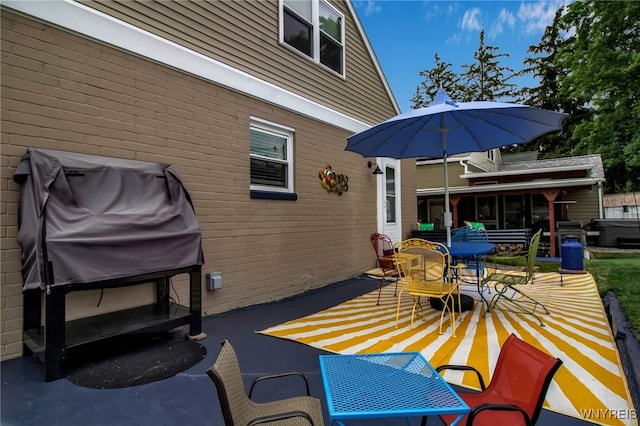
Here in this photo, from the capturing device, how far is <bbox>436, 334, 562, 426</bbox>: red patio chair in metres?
1.56

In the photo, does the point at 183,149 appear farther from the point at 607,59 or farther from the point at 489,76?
the point at 489,76

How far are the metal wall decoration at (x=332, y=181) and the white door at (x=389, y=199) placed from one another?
1.56 m

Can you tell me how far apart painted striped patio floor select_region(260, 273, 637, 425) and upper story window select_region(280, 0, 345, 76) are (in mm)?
4795

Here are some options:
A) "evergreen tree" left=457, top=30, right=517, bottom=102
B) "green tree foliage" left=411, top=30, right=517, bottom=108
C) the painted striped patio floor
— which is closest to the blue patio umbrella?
the painted striped patio floor

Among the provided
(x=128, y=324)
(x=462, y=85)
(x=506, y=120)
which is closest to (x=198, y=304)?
(x=128, y=324)

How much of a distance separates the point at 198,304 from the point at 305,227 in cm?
288

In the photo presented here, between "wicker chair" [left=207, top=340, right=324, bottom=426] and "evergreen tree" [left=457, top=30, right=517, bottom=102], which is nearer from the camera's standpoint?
"wicker chair" [left=207, top=340, right=324, bottom=426]

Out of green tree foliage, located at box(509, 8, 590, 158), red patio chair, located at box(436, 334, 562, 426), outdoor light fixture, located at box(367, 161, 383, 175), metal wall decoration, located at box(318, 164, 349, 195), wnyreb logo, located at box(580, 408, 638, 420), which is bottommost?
wnyreb logo, located at box(580, 408, 638, 420)

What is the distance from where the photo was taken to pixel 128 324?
3.42m

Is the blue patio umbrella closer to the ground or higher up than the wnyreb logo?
higher up

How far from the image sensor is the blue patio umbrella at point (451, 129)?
13.2 feet

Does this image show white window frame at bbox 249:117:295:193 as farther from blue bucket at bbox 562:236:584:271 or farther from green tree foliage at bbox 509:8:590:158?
green tree foliage at bbox 509:8:590:158

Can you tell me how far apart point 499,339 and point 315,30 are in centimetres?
622

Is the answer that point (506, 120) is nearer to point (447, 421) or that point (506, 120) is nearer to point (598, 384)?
point (598, 384)
